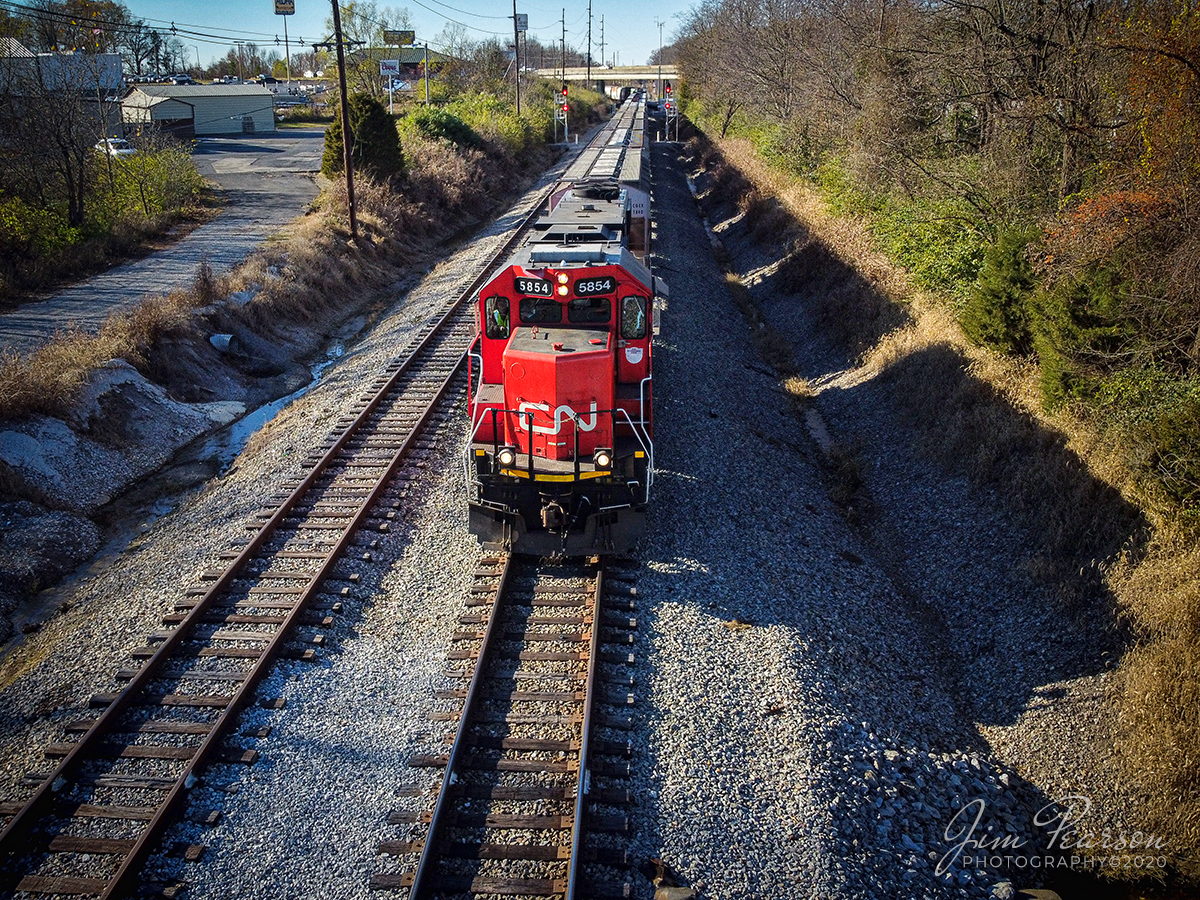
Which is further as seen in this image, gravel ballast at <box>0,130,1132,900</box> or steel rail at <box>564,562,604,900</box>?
gravel ballast at <box>0,130,1132,900</box>

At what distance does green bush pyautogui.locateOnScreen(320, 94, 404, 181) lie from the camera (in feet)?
97.3

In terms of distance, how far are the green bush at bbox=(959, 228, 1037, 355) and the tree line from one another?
0.12ft

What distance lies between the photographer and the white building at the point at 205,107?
50.2 m

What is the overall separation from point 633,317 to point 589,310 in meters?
0.59

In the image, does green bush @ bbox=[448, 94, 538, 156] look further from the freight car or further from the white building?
the freight car

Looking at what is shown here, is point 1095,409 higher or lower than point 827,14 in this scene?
lower

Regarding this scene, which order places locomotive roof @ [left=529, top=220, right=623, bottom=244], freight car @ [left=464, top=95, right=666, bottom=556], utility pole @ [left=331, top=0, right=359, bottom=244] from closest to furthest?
freight car @ [left=464, top=95, right=666, bottom=556] < locomotive roof @ [left=529, top=220, right=623, bottom=244] < utility pole @ [left=331, top=0, right=359, bottom=244]

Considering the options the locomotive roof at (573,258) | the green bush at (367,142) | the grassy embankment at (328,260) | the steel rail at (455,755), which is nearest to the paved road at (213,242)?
the grassy embankment at (328,260)

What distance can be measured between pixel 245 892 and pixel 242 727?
1.87 metres

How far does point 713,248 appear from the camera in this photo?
105ft

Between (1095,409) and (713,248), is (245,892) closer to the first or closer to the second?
(1095,409)

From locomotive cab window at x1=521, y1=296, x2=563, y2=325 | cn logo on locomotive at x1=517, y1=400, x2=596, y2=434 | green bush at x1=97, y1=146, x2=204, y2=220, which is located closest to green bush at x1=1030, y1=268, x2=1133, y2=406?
cn logo on locomotive at x1=517, y1=400, x2=596, y2=434

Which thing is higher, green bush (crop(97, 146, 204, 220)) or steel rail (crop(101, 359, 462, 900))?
green bush (crop(97, 146, 204, 220))

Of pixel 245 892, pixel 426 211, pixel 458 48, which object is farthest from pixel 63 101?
pixel 458 48
